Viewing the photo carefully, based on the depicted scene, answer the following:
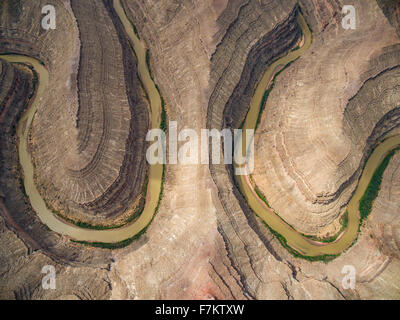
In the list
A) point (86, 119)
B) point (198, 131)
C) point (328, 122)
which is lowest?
point (328, 122)

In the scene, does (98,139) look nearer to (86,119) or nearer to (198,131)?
(86,119)

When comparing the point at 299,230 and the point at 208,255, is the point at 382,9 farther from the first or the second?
the point at 208,255

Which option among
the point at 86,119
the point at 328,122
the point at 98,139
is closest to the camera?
the point at 86,119

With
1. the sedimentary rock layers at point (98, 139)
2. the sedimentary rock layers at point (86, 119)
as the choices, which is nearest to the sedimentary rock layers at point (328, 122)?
the sedimentary rock layers at point (98, 139)

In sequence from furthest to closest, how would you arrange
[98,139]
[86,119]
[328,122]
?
[328,122] → [98,139] → [86,119]

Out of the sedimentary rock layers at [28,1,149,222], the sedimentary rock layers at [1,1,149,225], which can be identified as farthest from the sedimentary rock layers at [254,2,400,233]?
the sedimentary rock layers at [1,1,149,225]

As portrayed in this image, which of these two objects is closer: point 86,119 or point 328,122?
point 86,119

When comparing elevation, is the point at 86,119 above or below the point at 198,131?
above

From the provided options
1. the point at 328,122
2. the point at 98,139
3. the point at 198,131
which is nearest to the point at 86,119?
the point at 98,139

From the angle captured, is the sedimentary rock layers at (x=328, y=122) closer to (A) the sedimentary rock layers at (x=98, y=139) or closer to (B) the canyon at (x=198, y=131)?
(B) the canyon at (x=198, y=131)

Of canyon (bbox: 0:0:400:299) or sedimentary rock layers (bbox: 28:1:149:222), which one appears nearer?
canyon (bbox: 0:0:400:299)

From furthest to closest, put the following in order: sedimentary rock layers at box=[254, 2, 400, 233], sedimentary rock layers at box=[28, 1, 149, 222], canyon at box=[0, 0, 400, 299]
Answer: sedimentary rock layers at box=[254, 2, 400, 233], sedimentary rock layers at box=[28, 1, 149, 222], canyon at box=[0, 0, 400, 299]

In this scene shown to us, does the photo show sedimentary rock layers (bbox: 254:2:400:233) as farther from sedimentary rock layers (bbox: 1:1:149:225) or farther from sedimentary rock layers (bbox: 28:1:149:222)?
sedimentary rock layers (bbox: 1:1:149:225)
